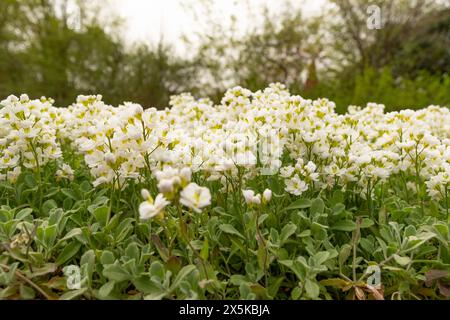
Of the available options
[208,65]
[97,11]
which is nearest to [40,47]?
[97,11]

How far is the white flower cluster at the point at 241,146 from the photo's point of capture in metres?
1.71

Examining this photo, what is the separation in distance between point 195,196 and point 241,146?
0.47 m

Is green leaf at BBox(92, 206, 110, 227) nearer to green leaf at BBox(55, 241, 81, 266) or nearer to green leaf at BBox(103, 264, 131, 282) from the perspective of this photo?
green leaf at BBox(55, 241, 81, 266)

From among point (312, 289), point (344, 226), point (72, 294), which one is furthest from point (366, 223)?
point (72, 294)

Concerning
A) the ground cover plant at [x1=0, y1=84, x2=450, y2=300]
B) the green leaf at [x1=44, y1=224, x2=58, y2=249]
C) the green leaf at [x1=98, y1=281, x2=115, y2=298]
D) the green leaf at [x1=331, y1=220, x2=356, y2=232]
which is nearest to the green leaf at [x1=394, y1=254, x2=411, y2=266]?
the ground cover plant at [x1=0, y1=84, x2=450, y2=300]

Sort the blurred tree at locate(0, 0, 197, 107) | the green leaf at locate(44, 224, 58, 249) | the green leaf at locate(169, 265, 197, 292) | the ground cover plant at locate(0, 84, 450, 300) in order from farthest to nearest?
the blurred tree at locate(0, 0, 197, 107) < the green leaf at locate(44, 224, 58, 249) < the ground cover plant at locate(0, 84, 450, 300) < the green leaf at locate(169, 265, 197, 292)

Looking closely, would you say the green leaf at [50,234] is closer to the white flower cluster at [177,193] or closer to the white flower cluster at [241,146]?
the white flower cluster at [241,146]

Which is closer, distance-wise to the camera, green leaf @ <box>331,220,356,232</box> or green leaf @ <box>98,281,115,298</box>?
green leaf @ <box>98,281,115,298</box>

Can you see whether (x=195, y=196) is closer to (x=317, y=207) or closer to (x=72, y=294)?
(x=72, y=294)

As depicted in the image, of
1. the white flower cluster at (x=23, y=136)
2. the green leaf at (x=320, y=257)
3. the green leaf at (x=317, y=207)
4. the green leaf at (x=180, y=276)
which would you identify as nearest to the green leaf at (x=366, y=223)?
the green leaf at (x=317, y=207)

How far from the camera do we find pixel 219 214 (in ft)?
6.40

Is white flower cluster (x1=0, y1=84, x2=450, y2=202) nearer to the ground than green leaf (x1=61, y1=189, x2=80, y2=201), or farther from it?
farther from it

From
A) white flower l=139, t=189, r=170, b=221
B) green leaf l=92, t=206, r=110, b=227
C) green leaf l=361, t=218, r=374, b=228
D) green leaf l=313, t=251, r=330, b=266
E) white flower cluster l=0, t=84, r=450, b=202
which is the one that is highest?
white flower cluster l=0, t=84, r=450, b=202

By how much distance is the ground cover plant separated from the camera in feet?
4.84
